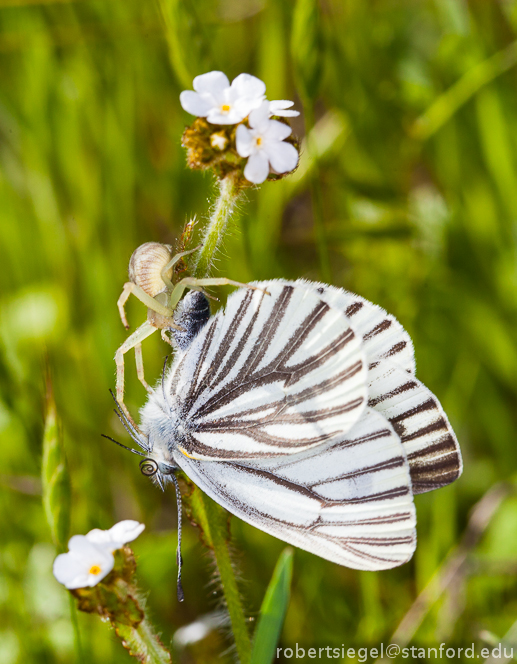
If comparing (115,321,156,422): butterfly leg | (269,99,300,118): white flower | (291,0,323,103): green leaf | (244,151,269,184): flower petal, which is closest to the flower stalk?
(115,321,156,422): butterfly leg

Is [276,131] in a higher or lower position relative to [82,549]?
higher

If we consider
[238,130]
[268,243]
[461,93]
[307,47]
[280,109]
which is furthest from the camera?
[461,93]

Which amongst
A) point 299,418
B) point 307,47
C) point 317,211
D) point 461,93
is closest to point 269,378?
point 299,418

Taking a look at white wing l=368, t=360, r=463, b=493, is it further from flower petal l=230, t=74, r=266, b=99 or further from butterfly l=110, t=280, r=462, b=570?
flower petal l=230, t=74, r=266, b=99

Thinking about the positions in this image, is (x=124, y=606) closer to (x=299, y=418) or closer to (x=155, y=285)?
(x=299, y=418)

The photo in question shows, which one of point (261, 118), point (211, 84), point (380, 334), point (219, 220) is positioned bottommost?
point (380, 334)

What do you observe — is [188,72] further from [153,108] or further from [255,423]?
[153,108]
